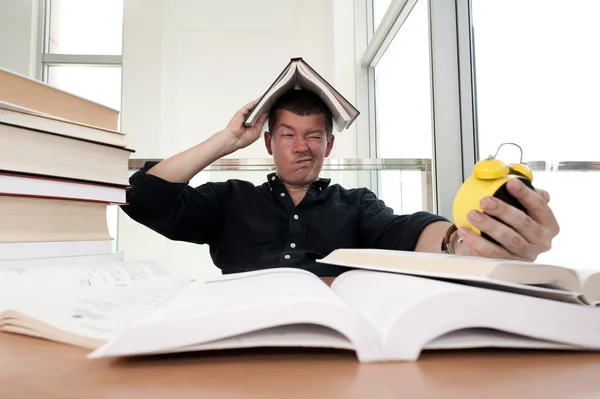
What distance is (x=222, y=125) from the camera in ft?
10.8

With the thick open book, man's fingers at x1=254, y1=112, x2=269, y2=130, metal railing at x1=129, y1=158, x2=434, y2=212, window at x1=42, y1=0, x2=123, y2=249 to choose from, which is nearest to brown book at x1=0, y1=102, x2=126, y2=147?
the thick open book

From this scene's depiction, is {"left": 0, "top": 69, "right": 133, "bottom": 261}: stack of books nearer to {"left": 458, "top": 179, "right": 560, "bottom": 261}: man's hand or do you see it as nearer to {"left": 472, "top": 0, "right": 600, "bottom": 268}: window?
{"left": 458, "top": 179, "right": 560, "bottom": 261}: man's hand

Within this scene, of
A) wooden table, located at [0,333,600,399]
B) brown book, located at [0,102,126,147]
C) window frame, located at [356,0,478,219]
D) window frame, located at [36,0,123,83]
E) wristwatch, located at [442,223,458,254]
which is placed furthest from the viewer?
window frame, located at [36,0,123,83]

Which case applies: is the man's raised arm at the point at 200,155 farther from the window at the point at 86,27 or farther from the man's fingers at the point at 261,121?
the window at the point at 86,27

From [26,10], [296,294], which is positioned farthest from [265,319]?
[26,10]

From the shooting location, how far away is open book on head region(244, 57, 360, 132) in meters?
0.98

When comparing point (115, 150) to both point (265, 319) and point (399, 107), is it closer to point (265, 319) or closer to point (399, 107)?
point (265, 319)

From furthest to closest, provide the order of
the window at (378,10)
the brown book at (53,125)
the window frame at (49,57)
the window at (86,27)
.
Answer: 1. the window at (86,27)
2. the window frame at (49,57)
3. the window at (378,10)
4. the brown book at (53,125)

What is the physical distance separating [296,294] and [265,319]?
4 cm

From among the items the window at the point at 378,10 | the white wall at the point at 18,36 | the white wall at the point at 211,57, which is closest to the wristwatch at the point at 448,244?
the window at the point at 378,10

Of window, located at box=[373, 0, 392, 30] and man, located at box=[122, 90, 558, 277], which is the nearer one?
man, located at box=[122, 90, 558, 277]

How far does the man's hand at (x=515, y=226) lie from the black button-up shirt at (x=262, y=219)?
0.49 metres

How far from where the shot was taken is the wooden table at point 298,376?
0.22 m

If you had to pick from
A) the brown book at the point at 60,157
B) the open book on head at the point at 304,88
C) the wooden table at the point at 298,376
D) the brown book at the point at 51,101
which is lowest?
the wooden table at the point at 298,376
